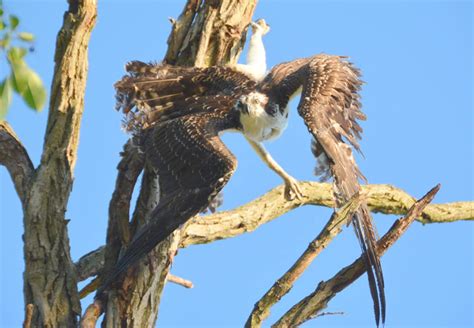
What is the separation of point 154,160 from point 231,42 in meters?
1.51

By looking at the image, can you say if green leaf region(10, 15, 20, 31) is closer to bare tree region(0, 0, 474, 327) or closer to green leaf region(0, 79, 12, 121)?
green leaf region(0, 79, 12, 121)

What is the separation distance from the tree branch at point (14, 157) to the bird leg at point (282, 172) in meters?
2.29

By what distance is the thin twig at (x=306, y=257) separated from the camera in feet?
17.9

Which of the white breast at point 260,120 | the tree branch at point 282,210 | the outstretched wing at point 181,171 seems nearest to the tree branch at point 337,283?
the outstretched wing at point 181,171

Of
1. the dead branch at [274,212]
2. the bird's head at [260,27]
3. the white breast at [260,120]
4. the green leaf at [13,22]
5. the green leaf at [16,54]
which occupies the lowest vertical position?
the green leaf at [16,54]

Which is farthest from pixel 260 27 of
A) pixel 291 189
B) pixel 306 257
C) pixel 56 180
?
pixel 306 257

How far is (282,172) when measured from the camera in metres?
8.04

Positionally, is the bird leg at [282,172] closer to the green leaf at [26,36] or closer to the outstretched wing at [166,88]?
the outstretched wing at [166,88]

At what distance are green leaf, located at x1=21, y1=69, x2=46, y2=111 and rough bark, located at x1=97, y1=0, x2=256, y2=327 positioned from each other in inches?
114

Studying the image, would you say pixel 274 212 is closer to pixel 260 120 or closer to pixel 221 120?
pixel 260 120

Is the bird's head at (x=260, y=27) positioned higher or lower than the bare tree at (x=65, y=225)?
higher

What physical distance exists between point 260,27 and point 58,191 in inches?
110

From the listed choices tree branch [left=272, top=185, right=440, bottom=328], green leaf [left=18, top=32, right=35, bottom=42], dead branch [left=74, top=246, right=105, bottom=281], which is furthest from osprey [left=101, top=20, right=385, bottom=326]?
green leaf [left=18, top=32, right=35, bottom=42]

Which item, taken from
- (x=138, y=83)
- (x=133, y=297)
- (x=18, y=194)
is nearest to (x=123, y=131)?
(x=138, y=83)
